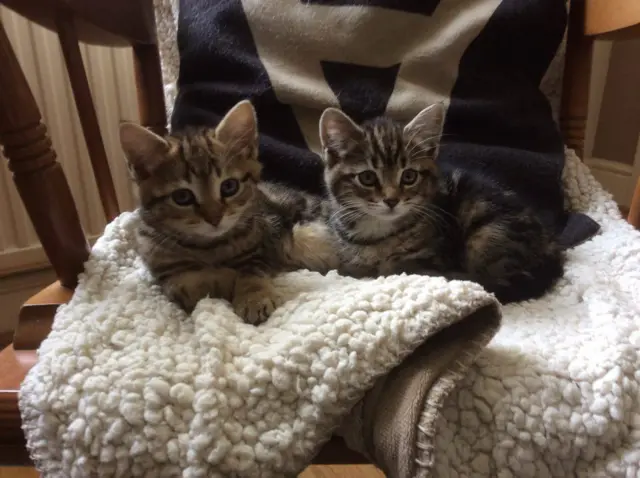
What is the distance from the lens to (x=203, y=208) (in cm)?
81

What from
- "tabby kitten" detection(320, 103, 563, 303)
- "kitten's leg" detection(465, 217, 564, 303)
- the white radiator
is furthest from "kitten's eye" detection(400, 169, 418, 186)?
the white radiator

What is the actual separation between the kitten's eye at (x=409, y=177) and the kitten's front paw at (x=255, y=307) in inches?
13.6

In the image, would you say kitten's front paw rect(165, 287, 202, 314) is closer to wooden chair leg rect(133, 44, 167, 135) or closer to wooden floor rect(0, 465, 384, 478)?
wooden chair leg rect(133, 44, 167, 135)

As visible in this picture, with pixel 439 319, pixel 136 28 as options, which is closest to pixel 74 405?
pixel 439 319

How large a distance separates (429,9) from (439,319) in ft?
2.06

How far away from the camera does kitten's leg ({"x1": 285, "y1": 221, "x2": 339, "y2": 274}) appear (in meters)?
0.92

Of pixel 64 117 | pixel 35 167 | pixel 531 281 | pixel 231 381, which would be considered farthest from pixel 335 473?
pixel 64 117

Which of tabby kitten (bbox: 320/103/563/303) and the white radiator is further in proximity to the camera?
the white radiator

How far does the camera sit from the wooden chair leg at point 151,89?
40.2 inches

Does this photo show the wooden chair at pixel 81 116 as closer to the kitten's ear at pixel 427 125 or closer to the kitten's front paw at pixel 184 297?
the kitten's front paw at pixel 184 297

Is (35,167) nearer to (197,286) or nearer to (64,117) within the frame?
(197,286)

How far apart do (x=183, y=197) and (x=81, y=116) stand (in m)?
0.25

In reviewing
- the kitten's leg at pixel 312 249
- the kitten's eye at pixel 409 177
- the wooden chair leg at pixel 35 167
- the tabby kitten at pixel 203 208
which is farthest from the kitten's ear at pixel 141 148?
the kitten's eye at pixel 409 177

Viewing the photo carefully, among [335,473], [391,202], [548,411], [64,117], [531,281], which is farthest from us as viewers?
[64,117]
